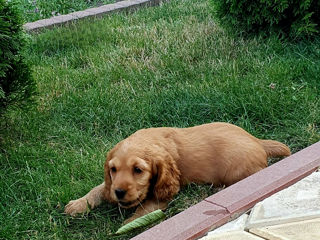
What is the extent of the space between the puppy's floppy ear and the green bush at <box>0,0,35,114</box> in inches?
57.1

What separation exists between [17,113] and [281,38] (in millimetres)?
2927

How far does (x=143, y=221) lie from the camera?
9.86ft

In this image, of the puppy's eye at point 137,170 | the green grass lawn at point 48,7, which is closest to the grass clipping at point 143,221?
the puppy's eye at point 137,170

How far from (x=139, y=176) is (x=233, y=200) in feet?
1.94

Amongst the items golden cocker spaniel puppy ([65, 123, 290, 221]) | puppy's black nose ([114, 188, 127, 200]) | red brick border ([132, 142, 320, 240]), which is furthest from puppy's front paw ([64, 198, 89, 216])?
red brick border ([132, 142, 320, 240])

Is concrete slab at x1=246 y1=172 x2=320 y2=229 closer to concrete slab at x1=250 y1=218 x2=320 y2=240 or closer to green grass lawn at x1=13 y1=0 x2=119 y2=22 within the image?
concrete slab at x1=250 y1=218 x2=320 y2=240

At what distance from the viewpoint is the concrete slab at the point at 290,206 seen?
102 inches

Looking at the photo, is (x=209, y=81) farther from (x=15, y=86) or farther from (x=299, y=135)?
(x=15, y=86)

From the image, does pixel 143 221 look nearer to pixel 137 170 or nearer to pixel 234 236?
pixel 137 170

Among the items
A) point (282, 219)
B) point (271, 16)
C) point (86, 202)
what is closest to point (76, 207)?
point (86, 202)

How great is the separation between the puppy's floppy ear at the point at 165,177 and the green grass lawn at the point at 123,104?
0.10 m

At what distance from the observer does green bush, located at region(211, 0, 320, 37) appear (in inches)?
226

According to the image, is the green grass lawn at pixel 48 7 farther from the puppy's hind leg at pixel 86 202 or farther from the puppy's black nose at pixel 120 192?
the puppy's black nose at pixel 120 192

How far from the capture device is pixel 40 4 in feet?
30.3
